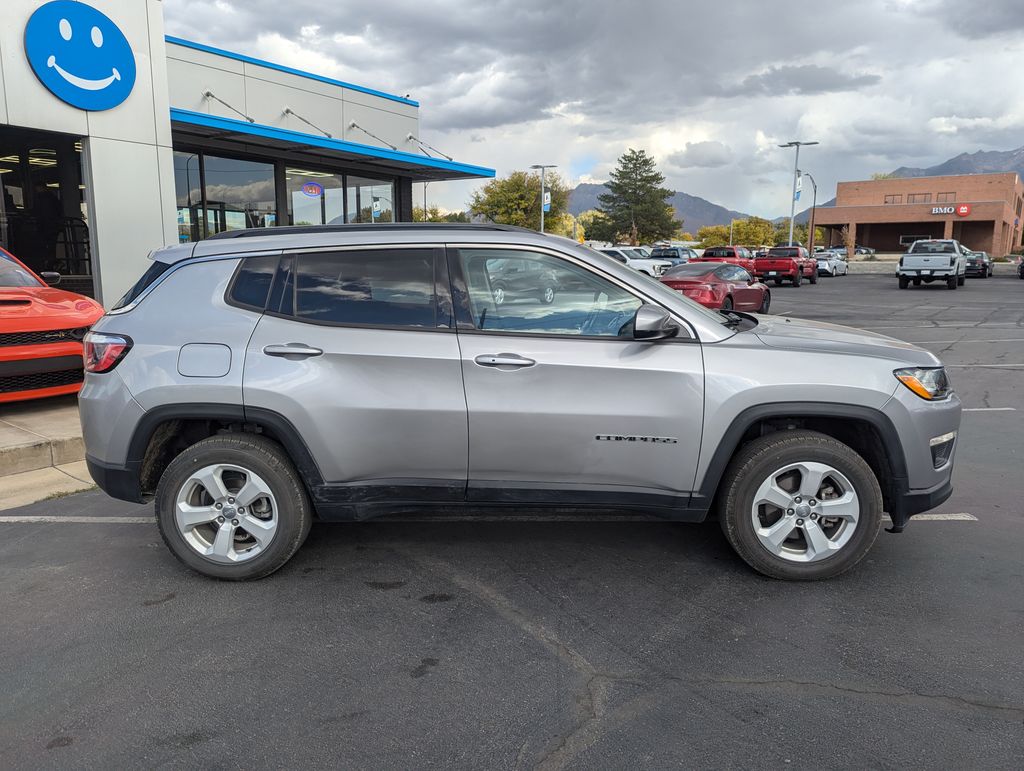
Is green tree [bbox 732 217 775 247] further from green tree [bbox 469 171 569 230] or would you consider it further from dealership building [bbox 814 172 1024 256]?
green tree [bbox 469 171 569 230]

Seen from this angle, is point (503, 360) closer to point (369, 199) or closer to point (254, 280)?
point (254, 280)

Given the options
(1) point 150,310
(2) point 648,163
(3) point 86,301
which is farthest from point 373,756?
(2) point 648,163

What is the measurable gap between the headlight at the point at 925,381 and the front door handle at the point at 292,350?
9.49ft

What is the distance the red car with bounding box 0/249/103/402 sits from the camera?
6.84 meters

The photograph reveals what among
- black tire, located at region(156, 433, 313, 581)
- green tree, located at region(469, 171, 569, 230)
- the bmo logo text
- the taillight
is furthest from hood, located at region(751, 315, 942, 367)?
the bmo logo text

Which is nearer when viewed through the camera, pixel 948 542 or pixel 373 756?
pixel 373 756

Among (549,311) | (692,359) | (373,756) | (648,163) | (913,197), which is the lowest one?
(373,756)

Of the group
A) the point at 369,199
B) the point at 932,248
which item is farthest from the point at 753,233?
the point at 369,199

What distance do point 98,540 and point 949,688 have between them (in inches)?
179

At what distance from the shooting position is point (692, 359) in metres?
3.76

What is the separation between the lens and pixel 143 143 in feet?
37.7

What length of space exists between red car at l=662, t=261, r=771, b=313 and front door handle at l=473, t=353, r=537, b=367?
13.2 m

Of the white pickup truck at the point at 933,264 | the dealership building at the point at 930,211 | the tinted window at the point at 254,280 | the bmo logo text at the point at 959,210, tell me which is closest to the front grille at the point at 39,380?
the tinted window at the point at 254,280

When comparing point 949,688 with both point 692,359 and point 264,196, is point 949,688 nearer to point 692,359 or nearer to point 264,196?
point 692,359
